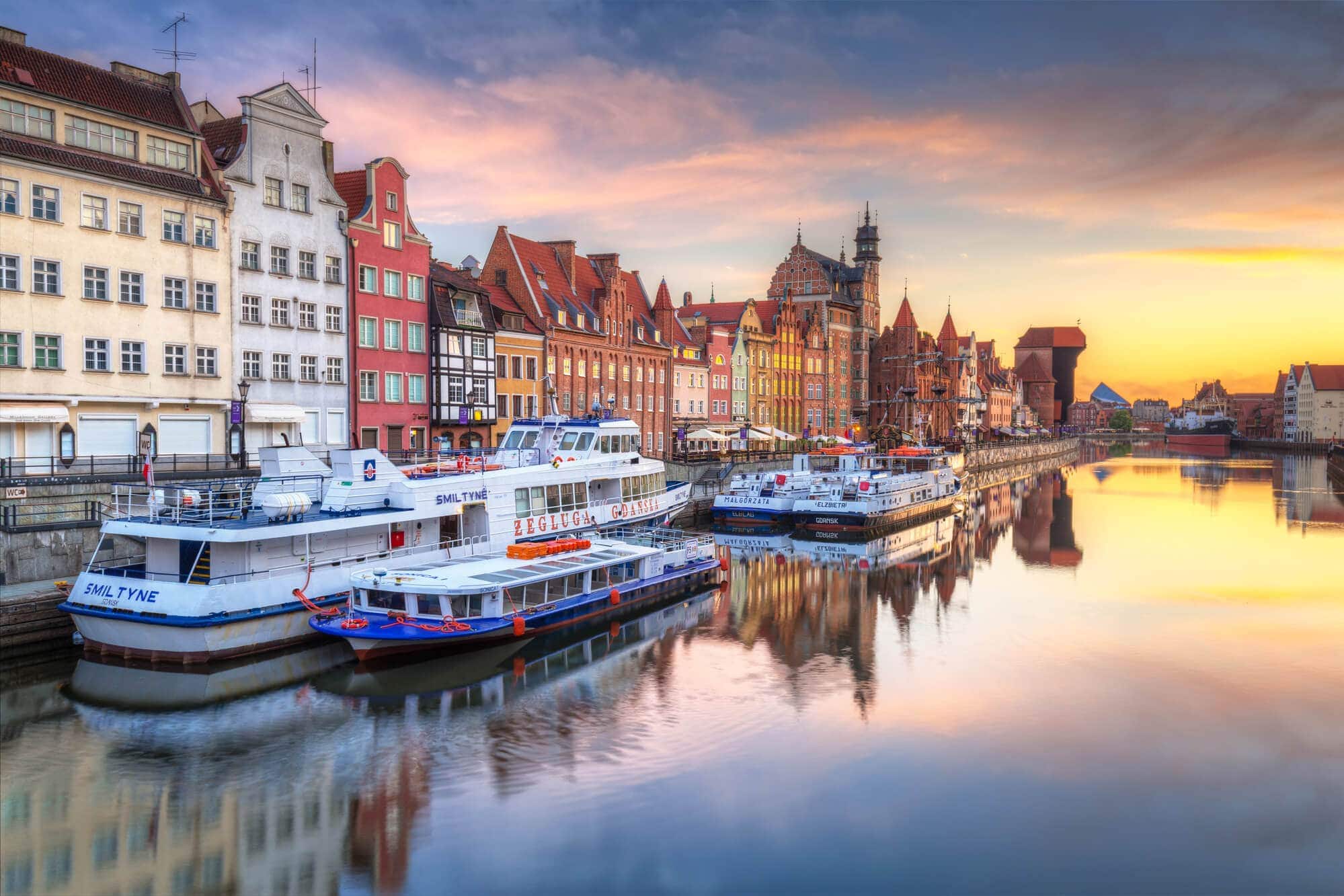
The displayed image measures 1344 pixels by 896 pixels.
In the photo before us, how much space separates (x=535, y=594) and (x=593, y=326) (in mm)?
37831

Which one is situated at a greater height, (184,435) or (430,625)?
(184,435)

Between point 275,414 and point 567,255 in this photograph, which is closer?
point 275,414

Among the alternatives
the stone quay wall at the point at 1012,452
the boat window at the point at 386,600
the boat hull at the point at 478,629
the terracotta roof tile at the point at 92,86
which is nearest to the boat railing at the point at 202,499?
the boat window at the point at 386,600

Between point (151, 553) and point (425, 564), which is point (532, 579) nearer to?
point (425, 564)

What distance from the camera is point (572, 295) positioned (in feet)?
212

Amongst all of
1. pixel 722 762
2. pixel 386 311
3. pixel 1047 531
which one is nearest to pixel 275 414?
pixel 386 311

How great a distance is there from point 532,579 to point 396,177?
29.5 meters

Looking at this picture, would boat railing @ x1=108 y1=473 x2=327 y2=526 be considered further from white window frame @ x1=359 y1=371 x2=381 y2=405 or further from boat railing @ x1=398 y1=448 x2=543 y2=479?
white window frame @ x1=359 y1=371 x2=381 y2=405

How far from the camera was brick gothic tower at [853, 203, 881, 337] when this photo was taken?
11588 cm

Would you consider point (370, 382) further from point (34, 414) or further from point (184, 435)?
point (34, 414)

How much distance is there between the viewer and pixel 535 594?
2903 centimetres

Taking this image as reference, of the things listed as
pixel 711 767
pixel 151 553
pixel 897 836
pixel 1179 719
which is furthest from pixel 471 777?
pixel 1179 719

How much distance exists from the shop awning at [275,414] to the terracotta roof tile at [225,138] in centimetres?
1036

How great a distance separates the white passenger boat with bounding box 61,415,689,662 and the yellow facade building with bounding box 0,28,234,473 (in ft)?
24.6
